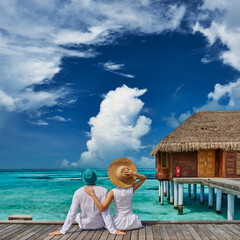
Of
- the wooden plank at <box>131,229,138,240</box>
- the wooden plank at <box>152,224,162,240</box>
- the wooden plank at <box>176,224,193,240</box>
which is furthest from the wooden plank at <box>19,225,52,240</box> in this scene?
the wooden plank at <box>176,224,193,240</box>

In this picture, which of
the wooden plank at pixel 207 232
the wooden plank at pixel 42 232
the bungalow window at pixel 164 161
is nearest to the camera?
the wooden plank at pixel 207 232

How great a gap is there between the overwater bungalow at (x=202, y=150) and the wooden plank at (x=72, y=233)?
10.1 m

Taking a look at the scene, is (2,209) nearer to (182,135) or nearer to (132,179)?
(182,135)

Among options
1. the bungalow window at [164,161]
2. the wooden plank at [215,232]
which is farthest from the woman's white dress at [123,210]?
the bungalow window at [164,161]

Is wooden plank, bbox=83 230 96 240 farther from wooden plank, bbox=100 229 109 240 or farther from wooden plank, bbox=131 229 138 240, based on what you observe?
wooden plank, bbox=131 229 138 240

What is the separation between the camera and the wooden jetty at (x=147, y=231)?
187 inches

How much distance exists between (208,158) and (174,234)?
11.2m

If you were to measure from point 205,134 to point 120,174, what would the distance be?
38.3 ft

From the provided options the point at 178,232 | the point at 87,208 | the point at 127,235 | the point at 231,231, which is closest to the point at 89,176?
the point at 87,208

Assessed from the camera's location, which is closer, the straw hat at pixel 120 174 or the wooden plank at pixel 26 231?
the straw hat at pixel 120 174

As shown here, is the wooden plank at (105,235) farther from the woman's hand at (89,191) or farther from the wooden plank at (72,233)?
the woman's hand at (89,191)

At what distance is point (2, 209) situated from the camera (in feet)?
70.5

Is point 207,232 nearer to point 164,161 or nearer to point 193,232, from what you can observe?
point 193,232

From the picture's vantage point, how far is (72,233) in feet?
16.3
